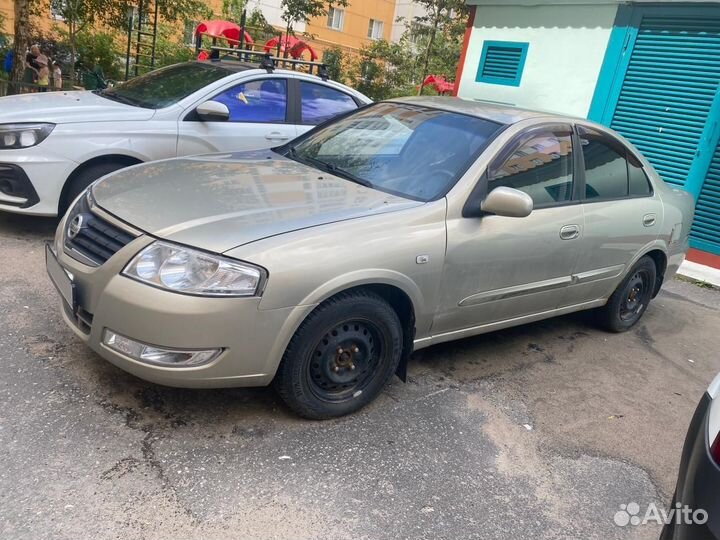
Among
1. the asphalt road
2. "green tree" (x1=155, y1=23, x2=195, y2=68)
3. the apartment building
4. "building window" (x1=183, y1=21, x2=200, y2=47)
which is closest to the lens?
the asphalt road

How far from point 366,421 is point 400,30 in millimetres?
37664

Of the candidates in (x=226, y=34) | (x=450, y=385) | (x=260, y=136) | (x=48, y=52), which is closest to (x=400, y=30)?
(x=48, y=52)

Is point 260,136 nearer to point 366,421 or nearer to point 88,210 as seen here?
point 88,210

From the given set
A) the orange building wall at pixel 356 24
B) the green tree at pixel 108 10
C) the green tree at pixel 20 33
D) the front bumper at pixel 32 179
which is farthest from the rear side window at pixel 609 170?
the orange building wall at pixel 356 24

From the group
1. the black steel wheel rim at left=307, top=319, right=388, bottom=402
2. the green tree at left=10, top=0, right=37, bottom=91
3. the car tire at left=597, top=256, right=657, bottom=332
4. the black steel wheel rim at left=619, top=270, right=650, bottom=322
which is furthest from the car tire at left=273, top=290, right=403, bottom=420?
the green tree at left=10, top=0, right=37, bottom=91

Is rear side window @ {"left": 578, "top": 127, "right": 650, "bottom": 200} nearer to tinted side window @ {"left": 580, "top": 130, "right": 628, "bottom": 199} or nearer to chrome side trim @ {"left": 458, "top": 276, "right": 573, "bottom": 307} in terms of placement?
tinted side window @ {"left": 580, "top": 130, "right": 628, "bottom": 199}

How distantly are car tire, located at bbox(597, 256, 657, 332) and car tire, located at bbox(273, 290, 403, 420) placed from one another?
2.34m

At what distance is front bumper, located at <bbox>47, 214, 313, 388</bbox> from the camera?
8.61 ft

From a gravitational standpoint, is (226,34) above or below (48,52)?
above

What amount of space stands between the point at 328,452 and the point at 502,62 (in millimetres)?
8138

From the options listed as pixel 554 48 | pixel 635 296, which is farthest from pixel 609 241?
pixel 554 48

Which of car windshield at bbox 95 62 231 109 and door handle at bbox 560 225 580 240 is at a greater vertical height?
car windshield at bbox 95 62 231 109

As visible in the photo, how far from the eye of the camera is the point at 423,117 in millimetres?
4016

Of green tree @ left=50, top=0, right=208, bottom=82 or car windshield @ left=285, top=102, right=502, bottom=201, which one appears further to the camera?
green tree @ left=50, top=0, right=208, bottom=82
